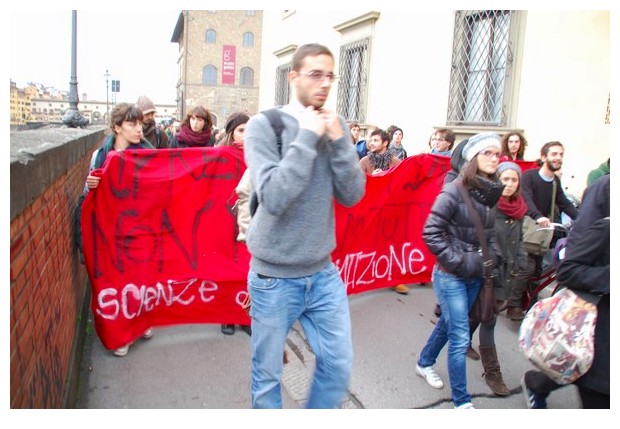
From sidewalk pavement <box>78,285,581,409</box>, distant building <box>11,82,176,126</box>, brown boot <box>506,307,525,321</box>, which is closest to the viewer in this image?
sidewalk pavement <box>78,285,581,409</box>

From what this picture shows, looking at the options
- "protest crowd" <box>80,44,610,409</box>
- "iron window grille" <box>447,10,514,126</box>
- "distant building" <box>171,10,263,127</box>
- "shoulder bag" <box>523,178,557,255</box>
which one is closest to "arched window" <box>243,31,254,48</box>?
"distant building" <box>171,10,263,127</box>

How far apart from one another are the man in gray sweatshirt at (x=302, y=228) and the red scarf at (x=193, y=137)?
136 inches

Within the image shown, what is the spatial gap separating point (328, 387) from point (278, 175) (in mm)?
1002

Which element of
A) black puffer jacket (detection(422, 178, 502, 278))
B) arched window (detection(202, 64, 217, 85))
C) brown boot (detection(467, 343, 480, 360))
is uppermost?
arched window (detection(202, 64, 217, 85))

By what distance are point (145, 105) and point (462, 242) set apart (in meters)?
4.05

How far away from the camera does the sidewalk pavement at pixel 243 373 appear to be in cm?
330

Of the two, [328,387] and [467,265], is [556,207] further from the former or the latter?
[328,387]

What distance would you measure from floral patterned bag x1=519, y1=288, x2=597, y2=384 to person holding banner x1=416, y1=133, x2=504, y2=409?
19.8 inches

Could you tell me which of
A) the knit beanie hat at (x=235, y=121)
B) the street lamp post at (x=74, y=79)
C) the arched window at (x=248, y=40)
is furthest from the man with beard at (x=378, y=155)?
the arched window at (x=248, y=40)

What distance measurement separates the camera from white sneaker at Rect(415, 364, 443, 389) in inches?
139

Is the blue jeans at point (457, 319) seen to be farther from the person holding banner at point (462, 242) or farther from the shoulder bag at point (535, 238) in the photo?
the shoulder bag at point (535, 238)

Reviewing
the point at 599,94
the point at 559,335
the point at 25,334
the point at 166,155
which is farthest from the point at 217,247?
the point at 599,94

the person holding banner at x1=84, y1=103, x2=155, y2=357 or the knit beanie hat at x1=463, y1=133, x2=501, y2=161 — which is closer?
the knit beanie hat at x1=463, y1=133, x2=501, y2=161

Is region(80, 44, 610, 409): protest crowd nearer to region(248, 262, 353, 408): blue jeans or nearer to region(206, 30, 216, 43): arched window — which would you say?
region(248, 262, 353, 408): blue jeans
